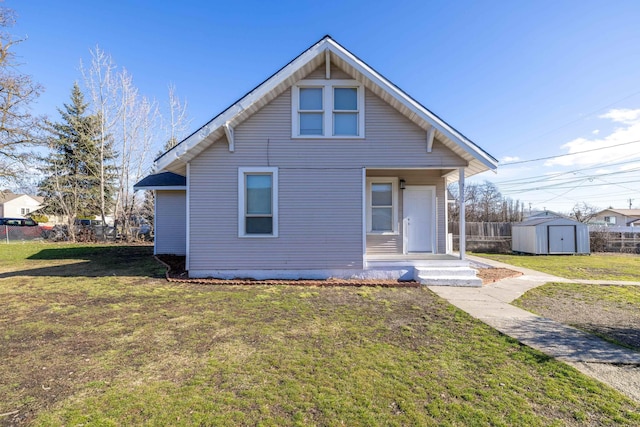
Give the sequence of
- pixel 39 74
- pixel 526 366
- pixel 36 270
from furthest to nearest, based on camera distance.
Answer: pixel 39 74
pixel 36 270
pixel 526 366

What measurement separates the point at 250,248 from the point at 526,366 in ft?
21.5

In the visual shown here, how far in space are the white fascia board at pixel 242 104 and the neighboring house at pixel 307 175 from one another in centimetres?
30

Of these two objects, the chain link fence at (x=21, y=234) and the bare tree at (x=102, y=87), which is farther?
the bare tree at (x=102, y=87)

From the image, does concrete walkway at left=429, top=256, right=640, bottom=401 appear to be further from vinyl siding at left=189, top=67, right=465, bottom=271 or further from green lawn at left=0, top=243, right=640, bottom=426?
vinyl siding at left=189, top=67, right=465, bottom=271

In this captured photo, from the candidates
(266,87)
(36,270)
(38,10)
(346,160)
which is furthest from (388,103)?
(38,10)

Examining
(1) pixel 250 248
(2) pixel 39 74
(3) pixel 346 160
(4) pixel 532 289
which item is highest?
(2) pixel 39 74

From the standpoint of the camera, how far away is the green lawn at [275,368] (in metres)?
2.55

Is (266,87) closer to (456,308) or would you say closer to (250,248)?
(250,248)

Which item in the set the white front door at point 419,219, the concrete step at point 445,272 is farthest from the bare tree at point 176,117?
the concrete step at point 445,272

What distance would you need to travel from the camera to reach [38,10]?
12.1 metres

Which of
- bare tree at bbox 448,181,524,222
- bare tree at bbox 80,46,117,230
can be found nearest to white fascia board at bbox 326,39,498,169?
bare tree at bbox 448,181,524,222

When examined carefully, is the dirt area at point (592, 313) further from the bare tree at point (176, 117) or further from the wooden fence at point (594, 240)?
the bare tree at point (176, 117)

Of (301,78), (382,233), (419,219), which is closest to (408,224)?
(419,219)

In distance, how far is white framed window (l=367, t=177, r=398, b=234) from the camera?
962 cm
